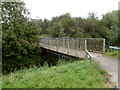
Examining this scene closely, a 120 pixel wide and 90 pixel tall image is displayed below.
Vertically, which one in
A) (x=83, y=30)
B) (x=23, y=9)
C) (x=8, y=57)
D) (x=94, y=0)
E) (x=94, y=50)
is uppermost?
(x=94, y=0)

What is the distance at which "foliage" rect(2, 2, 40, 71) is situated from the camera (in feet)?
33.7

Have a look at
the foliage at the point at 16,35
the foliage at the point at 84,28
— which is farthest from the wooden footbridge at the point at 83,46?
the foliage at the point at 84,28

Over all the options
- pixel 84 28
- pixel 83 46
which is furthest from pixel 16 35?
pixel 84 28

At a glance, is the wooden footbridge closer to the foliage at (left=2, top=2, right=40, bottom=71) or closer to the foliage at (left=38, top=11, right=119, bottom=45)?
the foliage at (left=2, top=2, right=40, bottom=71)

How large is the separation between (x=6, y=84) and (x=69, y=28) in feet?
42.7

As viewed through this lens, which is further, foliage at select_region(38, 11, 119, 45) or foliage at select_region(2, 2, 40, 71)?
foliage at select_region(38, 11, 119, 45)

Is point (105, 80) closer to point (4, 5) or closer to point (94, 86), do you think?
point (94, 86)

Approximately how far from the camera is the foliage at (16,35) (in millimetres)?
10266

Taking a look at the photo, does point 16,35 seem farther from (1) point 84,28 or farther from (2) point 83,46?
(1) point 84,28

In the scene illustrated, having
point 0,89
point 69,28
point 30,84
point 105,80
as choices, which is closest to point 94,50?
point 105,80

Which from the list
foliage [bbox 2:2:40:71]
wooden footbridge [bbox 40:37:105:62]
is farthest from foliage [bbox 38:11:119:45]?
foliage [bbox 2:2:40:71]

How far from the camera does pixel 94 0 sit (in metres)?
16.7

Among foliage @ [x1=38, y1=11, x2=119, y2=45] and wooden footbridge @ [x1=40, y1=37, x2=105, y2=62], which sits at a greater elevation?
foliage @ [x1=38, y1=11, x2=119, y2=45]

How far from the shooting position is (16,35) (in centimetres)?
1057
